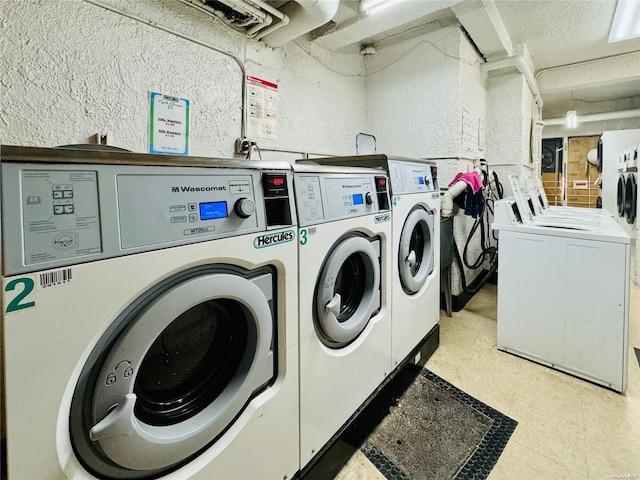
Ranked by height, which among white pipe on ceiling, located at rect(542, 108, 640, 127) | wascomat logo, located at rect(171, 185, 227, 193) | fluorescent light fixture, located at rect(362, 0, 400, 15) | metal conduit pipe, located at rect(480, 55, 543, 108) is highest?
white pipe on ceiling, located at rect(542, 108, 640, 127)

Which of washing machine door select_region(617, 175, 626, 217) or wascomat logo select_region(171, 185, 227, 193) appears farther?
washing machine door select_region(617, 175, 626, 217)

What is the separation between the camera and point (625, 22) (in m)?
2.59

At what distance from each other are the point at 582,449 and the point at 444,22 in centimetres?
287

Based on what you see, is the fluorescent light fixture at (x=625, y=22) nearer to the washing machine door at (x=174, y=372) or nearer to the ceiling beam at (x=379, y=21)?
the ceiling beam at (x=379, y=21)

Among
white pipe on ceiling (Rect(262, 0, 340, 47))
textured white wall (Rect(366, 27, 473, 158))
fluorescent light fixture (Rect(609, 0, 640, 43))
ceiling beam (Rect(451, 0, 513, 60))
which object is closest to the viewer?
white pipe on ceiling (Rect(262, 0, 340, 47))

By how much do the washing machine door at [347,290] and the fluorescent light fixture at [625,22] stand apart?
2.77m

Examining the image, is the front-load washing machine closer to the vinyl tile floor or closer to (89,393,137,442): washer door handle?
the vinyl tile floor

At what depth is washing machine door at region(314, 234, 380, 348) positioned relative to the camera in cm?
109

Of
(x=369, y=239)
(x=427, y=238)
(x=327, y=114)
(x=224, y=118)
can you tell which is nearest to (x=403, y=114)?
(x=327, y=114)

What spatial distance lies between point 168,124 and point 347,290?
1183 mm

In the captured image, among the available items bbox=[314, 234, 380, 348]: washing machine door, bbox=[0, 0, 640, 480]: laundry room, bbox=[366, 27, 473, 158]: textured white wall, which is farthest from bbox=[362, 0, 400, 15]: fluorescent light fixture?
bbox=[314, 234, 380, 348]: washing machine door

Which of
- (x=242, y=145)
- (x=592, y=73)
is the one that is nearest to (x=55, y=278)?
(x=242, y=145)

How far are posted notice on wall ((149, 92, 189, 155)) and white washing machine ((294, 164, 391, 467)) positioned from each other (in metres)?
0.89

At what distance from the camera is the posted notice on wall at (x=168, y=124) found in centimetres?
151
